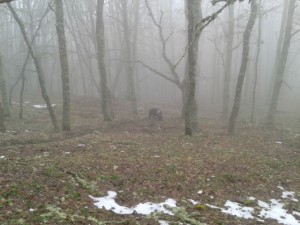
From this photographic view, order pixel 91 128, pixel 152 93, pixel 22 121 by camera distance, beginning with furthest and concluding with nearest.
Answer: pixel 152 93, pixel 22 121, pixel 91 128

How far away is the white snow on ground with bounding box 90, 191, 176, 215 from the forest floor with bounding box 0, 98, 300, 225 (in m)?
0.16

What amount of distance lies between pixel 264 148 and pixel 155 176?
608cm

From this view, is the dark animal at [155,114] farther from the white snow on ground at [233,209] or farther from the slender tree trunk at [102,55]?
the white snow on ground at [233,209]

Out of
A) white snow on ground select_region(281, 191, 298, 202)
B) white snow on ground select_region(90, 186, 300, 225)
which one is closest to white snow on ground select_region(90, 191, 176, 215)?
white snow on ground select_region(90, 186, 300, 225)

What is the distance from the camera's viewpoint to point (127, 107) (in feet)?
83.4

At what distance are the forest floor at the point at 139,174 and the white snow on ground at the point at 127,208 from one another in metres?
0.16

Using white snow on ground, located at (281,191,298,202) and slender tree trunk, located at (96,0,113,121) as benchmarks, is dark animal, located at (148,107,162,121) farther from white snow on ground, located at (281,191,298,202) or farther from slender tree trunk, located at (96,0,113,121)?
white snow on ground, located at (281,191,298,202)

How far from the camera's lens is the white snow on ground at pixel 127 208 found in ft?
21.2

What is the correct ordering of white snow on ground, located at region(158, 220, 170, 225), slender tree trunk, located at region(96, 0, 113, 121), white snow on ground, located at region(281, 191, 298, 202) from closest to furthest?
white snow on ground, located at region(158, 220, 170, 225), white snow on ground, located at region(281, 191, 298, 202), slender tree trunk, located at region(96, 0, 113, 121)

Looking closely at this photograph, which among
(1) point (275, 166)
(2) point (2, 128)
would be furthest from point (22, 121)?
(1) point (275, 166)

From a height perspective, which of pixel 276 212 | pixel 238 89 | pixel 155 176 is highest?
pixel 238 89

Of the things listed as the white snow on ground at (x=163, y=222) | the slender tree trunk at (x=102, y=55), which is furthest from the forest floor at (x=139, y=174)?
the slender tree trunk at (x=102, y=55)

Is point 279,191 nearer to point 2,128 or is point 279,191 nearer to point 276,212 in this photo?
point 276,212

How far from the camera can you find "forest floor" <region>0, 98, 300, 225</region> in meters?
6.19
